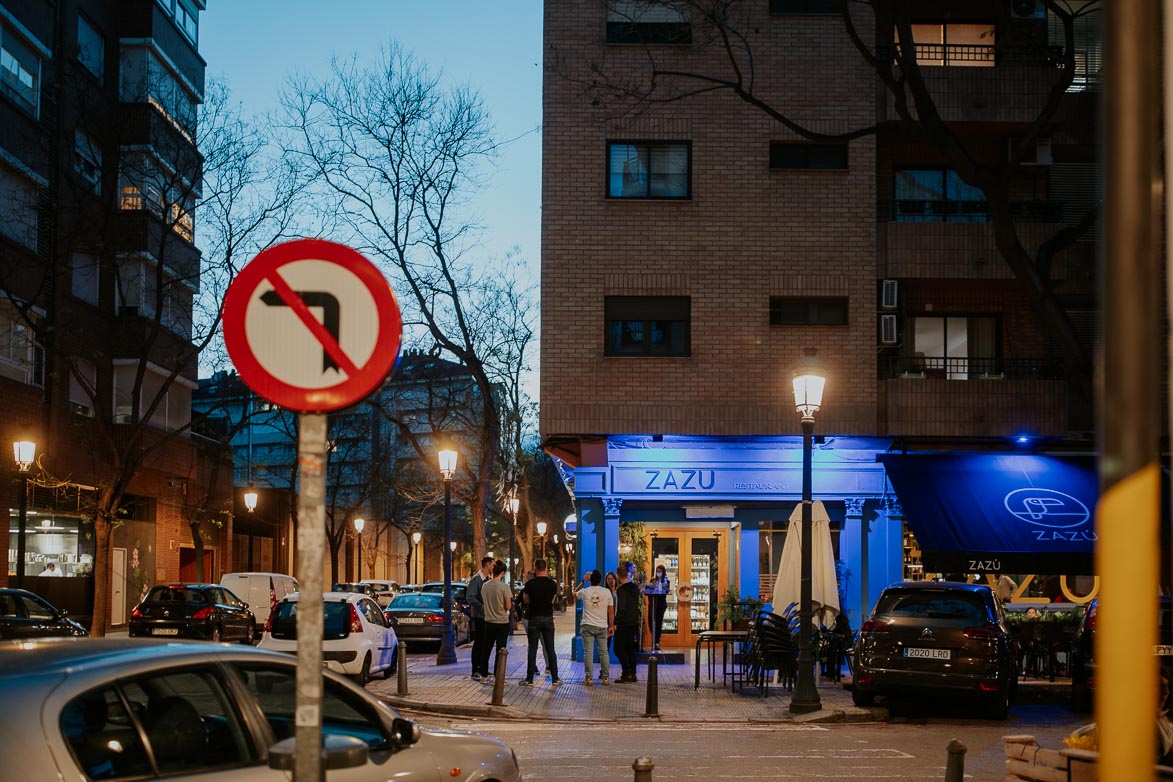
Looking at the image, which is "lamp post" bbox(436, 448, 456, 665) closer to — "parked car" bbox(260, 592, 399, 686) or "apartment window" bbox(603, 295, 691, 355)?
"parked car" bbox(260, 592, 399, 686)

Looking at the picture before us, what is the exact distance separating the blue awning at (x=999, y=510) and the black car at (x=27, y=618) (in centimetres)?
1387

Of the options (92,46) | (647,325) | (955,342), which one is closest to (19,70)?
(92,46)

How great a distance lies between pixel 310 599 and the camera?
4008 mm

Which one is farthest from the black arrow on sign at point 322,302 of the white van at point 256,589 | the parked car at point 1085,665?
the white van at point 256,589

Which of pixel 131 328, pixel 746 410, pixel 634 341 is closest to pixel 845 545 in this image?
pixel 746 410

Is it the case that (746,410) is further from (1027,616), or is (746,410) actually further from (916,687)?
(916,687)

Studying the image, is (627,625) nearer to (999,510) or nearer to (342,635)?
(342,635)

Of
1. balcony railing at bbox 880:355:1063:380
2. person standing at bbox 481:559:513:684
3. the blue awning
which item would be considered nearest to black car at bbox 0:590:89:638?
person standing at bbox 481:559:513:684

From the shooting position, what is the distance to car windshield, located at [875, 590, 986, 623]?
1786cm

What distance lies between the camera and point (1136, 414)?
3.20 metres

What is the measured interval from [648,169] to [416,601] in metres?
14.3

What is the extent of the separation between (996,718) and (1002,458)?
7.16 m

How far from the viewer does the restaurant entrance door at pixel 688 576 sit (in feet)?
90.1

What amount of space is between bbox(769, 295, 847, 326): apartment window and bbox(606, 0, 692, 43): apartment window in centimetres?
516
